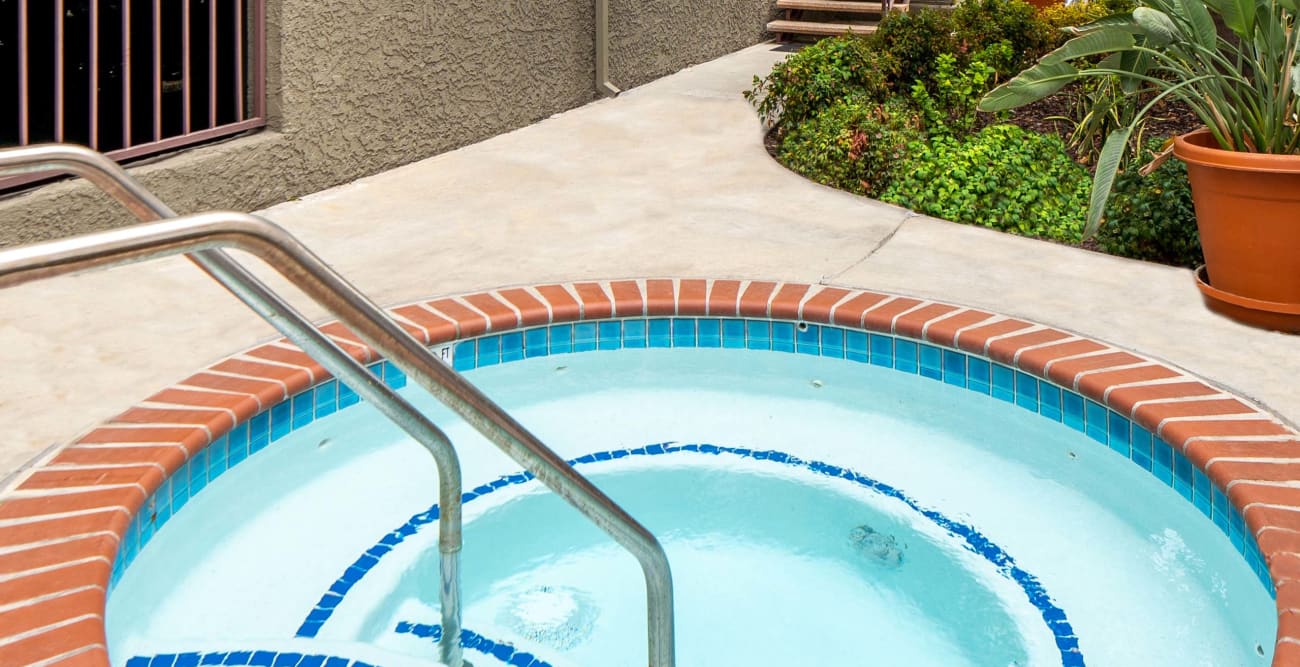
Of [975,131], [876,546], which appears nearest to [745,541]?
[876,546]

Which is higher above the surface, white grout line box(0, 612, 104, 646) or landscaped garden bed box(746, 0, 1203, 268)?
landscaped garden bed box(746, 0, 1203, 268)

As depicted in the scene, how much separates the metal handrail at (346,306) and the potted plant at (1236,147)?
2.57 meters

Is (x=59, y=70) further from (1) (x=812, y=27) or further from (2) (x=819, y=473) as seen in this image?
(1) (x=812, y=27)

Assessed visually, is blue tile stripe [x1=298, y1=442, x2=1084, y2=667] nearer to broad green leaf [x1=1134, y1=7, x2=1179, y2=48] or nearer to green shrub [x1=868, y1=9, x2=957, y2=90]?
broad green leaf [x1=1134, y1=7, x2=1179, y2=48]

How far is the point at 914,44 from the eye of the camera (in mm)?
7258

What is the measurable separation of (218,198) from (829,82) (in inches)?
128

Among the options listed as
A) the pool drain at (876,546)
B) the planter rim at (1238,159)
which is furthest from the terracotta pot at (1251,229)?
the pool drain at (876,546)

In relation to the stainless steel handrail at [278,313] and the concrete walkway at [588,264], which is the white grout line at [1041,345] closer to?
the concrete walkway at [588,264]

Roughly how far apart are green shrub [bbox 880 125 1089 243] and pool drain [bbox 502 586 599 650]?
118 inches

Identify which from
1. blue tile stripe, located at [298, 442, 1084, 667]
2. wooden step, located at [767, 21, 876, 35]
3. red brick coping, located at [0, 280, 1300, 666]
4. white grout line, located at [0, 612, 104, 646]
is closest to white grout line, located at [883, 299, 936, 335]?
red brick coping, located at [0, 280, 1300, 666]

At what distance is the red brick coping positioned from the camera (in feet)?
7.93

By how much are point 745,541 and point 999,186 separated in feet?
9.18

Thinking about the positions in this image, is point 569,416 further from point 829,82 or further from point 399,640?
point 829,82

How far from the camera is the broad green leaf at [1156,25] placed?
4074mm
